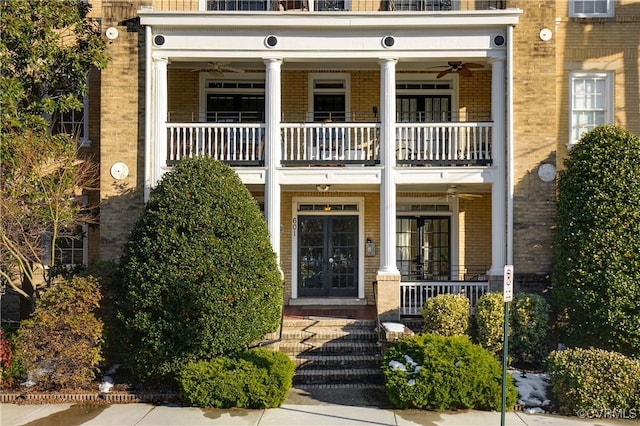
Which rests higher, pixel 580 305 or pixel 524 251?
pixel 524 251

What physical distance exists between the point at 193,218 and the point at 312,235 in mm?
5905

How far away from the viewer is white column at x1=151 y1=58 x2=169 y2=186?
41.0 feet

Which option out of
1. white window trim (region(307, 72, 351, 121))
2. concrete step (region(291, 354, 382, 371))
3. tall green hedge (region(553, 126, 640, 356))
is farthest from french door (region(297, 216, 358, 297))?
tall green hedge (region(553, 126, 640, 356))

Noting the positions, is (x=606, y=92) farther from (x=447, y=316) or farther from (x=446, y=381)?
(x=446, y=381)

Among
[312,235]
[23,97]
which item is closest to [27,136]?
[23,97]

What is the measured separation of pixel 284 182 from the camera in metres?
12.6

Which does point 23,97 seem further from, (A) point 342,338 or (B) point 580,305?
(B) point 580,305

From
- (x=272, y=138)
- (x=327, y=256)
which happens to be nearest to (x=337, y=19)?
(x=272, y=138)

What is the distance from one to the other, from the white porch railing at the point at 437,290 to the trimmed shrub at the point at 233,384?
13.6 ft

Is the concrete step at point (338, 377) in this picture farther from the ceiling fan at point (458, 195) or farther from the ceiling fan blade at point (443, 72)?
the ceiling fan blade at point (443, 72)

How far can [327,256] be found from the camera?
1516cm

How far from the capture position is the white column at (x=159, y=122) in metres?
12.5

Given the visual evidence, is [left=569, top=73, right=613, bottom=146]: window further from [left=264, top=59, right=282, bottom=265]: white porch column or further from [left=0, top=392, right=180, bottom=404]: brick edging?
[left=0, top=392, right=180, bottom=404]: brick edging

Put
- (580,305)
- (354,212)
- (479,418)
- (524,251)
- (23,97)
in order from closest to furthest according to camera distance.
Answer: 1. (479,418)
2. (580,305)
3. (23,97)
4. (524,251)
5. (354,212)
